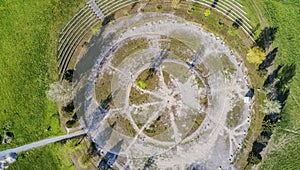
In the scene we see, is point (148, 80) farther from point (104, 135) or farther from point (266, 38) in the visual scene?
point (266, 38)

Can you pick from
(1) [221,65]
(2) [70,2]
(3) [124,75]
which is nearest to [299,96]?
(1) [221,65]

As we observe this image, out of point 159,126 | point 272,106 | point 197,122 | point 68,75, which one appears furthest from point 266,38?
point 68,75

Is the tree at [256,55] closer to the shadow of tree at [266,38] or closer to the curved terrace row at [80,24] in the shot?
the shadow of tree at [266,38]

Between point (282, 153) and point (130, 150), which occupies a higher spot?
point (282, 153)

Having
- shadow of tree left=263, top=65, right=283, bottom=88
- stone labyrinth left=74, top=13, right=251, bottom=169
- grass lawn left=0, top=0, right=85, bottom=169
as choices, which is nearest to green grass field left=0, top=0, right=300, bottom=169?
grass lawn left=0, top=0, right=85, bottom=169

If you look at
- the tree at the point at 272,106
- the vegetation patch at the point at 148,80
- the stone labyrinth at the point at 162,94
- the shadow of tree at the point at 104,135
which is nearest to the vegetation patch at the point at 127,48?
the stone labyrinth at the point at 162,94

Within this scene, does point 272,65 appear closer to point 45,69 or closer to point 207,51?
point 207,51

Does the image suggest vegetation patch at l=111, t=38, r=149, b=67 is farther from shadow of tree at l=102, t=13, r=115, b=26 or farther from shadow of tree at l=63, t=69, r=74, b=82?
shadow of tree at l=63, t=69, r=74, b=82
